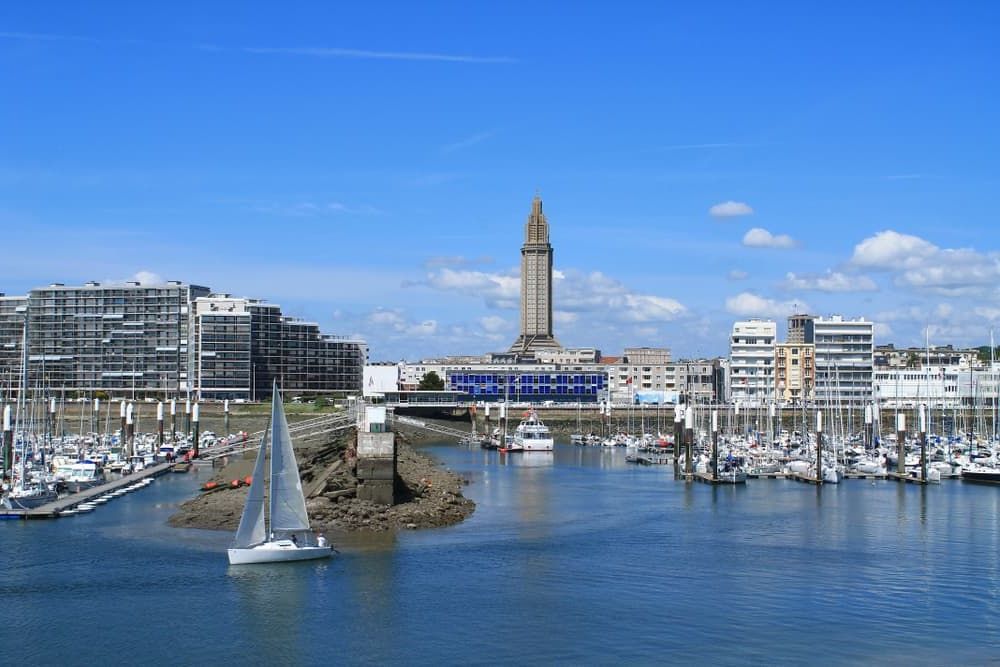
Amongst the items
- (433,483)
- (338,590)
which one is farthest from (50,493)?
(338,590)

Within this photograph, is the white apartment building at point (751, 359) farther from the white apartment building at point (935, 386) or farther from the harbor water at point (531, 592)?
the harbor water at point (531, 592)

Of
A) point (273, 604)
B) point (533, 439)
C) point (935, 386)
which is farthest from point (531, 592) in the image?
point (935, 386)

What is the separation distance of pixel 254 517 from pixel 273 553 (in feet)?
5.02

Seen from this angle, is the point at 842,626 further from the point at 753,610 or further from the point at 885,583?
the point at 885,583

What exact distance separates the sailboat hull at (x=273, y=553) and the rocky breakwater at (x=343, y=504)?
7679mm

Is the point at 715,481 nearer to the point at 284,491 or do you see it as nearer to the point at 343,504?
the point at 343,504

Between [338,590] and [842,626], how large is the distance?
1675 centimetres

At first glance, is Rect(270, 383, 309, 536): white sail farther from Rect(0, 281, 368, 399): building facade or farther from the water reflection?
Rect(0, 281, 368, 399): building facade

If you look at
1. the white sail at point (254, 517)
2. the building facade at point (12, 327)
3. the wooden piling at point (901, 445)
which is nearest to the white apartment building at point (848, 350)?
the wooden piling at point (901, 445)

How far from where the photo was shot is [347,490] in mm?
58156

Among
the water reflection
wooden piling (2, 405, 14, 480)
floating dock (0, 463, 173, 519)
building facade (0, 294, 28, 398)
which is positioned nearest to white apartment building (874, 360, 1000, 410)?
floating dock (0, 463, 173, 519)

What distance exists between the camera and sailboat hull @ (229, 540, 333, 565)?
44.0 metres

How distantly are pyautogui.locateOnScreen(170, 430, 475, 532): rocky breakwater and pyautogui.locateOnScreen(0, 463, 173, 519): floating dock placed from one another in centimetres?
596

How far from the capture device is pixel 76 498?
215 feet
